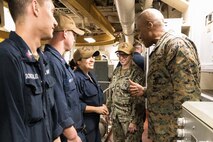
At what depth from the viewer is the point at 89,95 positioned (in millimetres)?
2641

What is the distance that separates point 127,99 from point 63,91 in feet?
3.97

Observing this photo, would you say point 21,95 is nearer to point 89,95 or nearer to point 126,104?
point 89,95

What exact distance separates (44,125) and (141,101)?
176cm

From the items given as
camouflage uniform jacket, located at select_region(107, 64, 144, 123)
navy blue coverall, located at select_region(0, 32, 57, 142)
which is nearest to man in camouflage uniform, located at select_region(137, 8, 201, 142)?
camouflage uniform jacket, located at select_region(107, 64, 144, 123)

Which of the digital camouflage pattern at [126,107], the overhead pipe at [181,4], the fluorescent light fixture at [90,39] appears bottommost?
the digital camouflage pattern at [126,107]

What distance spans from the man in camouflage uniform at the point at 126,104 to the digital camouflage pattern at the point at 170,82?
2.54 feet

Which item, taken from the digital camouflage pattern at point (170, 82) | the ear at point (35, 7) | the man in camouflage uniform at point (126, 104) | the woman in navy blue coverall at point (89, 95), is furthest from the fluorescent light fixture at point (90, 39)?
the ear at point (35, 7)

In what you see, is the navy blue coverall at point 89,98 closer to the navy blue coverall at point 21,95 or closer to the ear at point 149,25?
the ear at point 149,25

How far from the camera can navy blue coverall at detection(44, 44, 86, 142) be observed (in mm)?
1730

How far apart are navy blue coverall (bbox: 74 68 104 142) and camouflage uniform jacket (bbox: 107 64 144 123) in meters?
0.31

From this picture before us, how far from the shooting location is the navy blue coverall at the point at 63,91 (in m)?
1.73

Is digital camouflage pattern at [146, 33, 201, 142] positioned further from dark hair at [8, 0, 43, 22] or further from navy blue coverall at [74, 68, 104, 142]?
dark hair at [8, 0, 43, 22]

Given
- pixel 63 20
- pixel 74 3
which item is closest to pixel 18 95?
pixel 63 20

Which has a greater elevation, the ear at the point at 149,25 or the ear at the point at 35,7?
the ear at the point at 149,25
